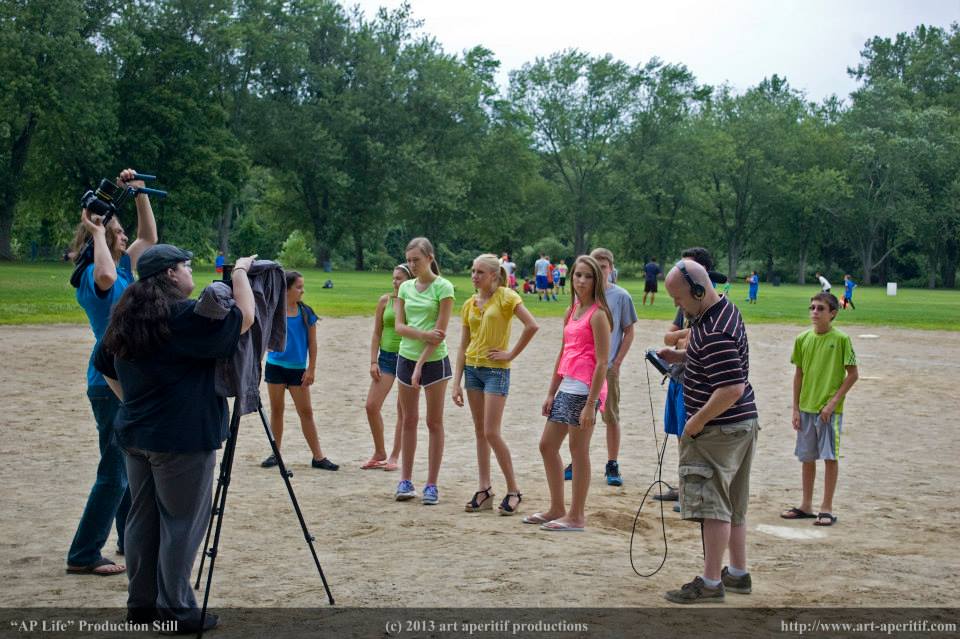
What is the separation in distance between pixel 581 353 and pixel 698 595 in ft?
7.35

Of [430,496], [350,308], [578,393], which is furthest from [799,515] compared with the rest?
[350,308]

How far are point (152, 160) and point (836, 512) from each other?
58.0 metres

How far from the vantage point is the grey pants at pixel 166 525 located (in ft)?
16.1

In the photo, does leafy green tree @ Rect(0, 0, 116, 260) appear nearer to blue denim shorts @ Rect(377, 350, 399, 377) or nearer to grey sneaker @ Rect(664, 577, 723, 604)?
blue denim shorts @ Rect(377, 350, 399, 377)

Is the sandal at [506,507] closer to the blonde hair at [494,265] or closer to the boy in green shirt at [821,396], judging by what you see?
the blonde hair at [494,265]

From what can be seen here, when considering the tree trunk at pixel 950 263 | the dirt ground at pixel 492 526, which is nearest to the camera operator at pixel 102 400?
the dirt ground at pixel 492 526

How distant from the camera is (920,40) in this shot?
337 feet

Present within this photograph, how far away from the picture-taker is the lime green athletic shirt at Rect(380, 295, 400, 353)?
31.8ft

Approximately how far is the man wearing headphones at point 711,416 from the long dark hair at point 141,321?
8.74ft

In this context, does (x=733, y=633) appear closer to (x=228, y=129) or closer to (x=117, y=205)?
(x=117, y=205)

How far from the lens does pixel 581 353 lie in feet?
24.2

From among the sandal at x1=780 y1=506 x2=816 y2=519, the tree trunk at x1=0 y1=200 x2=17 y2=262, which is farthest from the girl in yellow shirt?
the tree trunk at x1=0 y1=200 x2=17 y2=262

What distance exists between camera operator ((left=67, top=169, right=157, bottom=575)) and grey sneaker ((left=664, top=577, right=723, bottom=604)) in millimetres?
3370

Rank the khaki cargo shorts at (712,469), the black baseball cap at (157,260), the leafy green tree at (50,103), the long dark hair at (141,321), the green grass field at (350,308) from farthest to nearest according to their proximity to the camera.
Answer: the leafy green tree at (50,103)
the green grass field at (350,308)
the khaki cargo shorts at (712,469)
the black baseball cap at (157,260)
the long dark hair at (141,321)
